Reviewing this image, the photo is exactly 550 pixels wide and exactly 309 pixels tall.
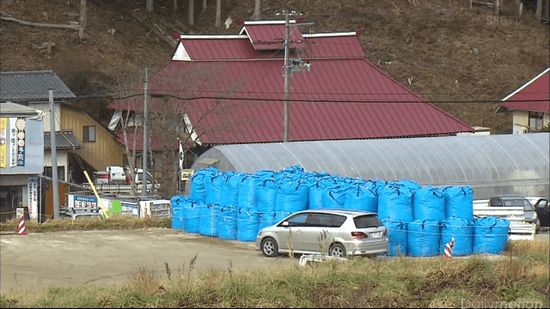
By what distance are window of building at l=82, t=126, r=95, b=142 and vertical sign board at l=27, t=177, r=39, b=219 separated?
11.4m

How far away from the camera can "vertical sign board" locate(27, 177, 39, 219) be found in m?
37.3

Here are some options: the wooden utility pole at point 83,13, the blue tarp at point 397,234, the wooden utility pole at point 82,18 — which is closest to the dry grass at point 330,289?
the blue tarp at point 397,234

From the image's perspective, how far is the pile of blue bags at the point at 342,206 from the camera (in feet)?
81.7

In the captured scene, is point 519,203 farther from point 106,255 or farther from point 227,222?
point 106,255

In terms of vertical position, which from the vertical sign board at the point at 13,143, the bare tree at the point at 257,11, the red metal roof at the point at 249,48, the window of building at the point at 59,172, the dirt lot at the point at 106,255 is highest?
the bare tree at the point at 257,11

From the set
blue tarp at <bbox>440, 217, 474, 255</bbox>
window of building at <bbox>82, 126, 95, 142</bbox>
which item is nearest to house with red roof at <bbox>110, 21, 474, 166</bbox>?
window of building at <bbox>82, 126, 95, 142</bbox>

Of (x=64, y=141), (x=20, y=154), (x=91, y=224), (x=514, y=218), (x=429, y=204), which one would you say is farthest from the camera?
(x=64, y=141)

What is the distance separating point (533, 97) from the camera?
5241 centimetres

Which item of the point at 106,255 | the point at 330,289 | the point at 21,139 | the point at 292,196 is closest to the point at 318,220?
the point at 292,196

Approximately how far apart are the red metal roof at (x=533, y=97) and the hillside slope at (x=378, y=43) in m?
5.05

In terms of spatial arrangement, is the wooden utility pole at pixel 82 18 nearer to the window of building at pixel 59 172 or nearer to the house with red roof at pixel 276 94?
the house with red roof at pixel 276 94

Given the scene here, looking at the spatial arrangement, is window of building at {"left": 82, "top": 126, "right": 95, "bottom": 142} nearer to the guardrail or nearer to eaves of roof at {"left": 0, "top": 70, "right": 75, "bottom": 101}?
eaves of roof at {"left": 0, "top": 70, "right": 75, "bottom": 101}

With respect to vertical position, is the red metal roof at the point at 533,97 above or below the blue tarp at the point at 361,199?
above

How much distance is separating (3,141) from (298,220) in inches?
659
